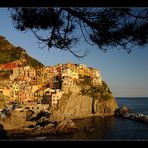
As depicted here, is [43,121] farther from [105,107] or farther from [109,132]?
[105,107]

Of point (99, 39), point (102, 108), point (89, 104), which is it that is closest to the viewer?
point (99, 39)

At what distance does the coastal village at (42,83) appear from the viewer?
60.1 ft

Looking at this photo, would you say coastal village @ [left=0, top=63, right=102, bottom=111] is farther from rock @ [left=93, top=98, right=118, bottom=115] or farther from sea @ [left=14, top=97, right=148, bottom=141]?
rock @ [left=93, top=98, right=118, bottom=115]

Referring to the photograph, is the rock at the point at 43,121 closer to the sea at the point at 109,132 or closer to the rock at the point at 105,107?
the sea at the point at 109,132

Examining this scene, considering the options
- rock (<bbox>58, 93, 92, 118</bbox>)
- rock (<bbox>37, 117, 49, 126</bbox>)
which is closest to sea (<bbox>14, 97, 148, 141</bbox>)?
rock (<bbox>58, 93, 92, 118</bbox>)

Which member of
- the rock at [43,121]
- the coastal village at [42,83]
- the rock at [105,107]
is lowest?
the rock at [43,121]

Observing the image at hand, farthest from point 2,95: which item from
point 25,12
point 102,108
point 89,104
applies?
point 25,12

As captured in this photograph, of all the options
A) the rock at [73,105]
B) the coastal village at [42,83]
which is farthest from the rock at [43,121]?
the rock at [73,105]

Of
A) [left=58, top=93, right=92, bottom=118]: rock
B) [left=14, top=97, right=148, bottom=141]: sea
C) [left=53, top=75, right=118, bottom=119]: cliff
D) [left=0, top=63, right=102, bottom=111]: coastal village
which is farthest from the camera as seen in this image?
[left=58, top=93, right=92, bottom=118]: rock

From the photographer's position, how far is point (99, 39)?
2.27 metres

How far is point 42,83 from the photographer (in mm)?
21328

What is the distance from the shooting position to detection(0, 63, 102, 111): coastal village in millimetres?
18328
